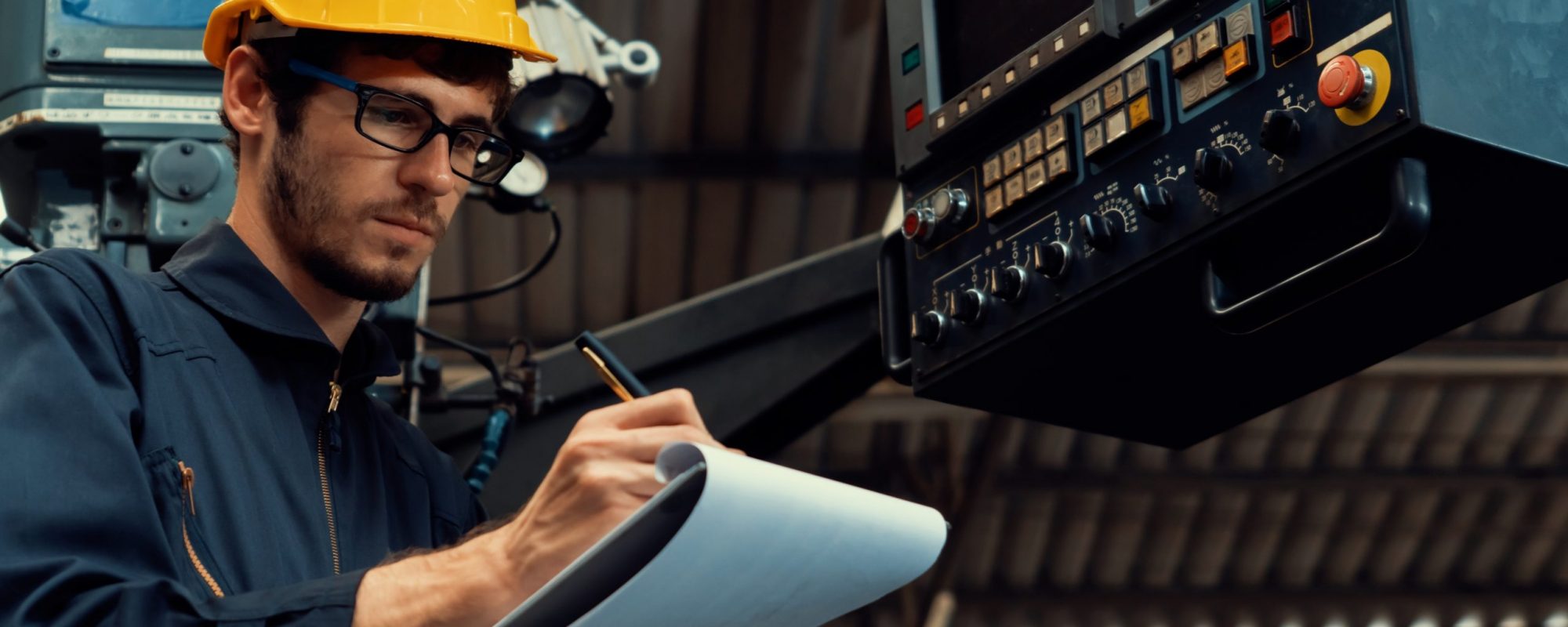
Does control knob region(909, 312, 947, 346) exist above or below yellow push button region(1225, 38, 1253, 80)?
below

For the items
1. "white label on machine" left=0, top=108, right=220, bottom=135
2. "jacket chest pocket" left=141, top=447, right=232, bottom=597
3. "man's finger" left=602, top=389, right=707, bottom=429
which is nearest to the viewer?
"man's finger" left=602, top=389, right=707, bottom=429

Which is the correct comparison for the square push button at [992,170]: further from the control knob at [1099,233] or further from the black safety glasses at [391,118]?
the black safety glasses at [391,118]

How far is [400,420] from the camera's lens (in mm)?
1575

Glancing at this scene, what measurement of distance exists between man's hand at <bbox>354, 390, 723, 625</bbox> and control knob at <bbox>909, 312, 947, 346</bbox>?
0.63 meters

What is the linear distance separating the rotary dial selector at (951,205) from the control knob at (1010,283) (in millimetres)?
89

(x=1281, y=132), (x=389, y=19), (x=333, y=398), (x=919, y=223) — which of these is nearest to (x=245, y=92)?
(x=389, y=19)

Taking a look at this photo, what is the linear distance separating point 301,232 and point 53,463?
0.37 meters

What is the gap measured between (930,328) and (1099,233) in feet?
0.79

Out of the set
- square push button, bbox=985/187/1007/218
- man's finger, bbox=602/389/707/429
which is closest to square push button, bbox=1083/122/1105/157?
square push button, bbox=985/187/1007/218

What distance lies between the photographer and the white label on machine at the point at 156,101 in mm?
1931

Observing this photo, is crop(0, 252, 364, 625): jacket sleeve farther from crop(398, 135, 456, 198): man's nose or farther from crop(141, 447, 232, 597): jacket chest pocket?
crop(398, 135, 456, 198): man's nose

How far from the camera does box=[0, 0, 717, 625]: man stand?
98cm

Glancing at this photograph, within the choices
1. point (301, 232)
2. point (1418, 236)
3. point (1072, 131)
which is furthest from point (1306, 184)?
point (301, 232)

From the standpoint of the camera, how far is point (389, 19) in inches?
55.0
